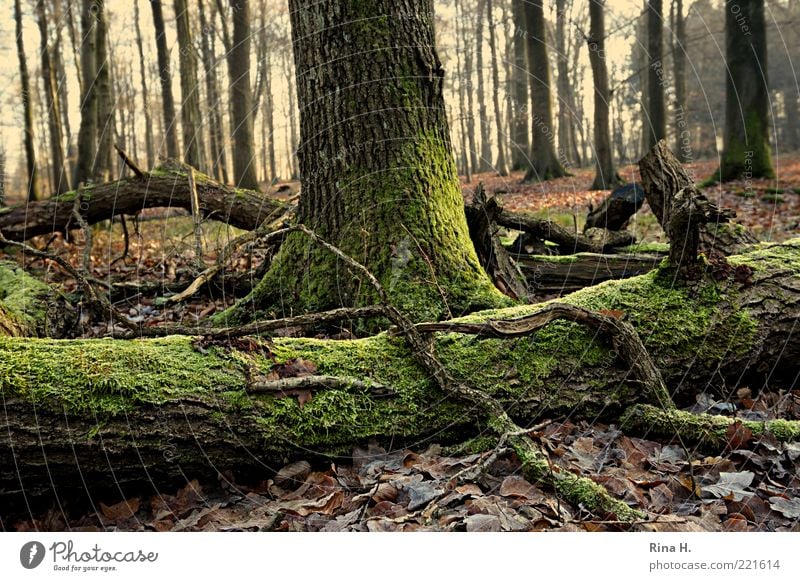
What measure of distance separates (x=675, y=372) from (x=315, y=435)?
189 cm

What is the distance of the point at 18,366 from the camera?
241 cm

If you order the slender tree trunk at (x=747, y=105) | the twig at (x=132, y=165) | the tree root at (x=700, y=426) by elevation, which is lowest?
the tree root at (x=700, y=426)

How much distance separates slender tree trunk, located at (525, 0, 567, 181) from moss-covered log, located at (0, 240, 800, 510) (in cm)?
1085

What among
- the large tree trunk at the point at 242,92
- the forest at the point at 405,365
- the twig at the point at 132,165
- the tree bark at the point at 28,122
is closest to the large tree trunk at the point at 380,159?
the forest at the point at 405,365

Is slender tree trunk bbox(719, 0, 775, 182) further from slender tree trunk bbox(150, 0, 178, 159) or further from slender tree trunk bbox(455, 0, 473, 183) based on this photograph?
slender tree trunk bbox(150, 0, 178, 159)

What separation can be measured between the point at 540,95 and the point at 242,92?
286 inches

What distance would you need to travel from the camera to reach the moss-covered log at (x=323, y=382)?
2393 mm

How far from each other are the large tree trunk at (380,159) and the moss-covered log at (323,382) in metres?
0.69

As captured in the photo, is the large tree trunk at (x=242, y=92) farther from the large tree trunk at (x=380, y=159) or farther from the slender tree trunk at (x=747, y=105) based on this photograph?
the slender tree trunk at (x=747, y=105)

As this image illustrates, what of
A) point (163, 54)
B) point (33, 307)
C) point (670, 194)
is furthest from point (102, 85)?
point (670, 194)

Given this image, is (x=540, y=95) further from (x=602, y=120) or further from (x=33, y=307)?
(x=33, y=307)

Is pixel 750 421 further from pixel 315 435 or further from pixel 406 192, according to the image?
pixel 406 192

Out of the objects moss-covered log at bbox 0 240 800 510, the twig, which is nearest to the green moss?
the twig

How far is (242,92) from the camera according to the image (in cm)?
1402
